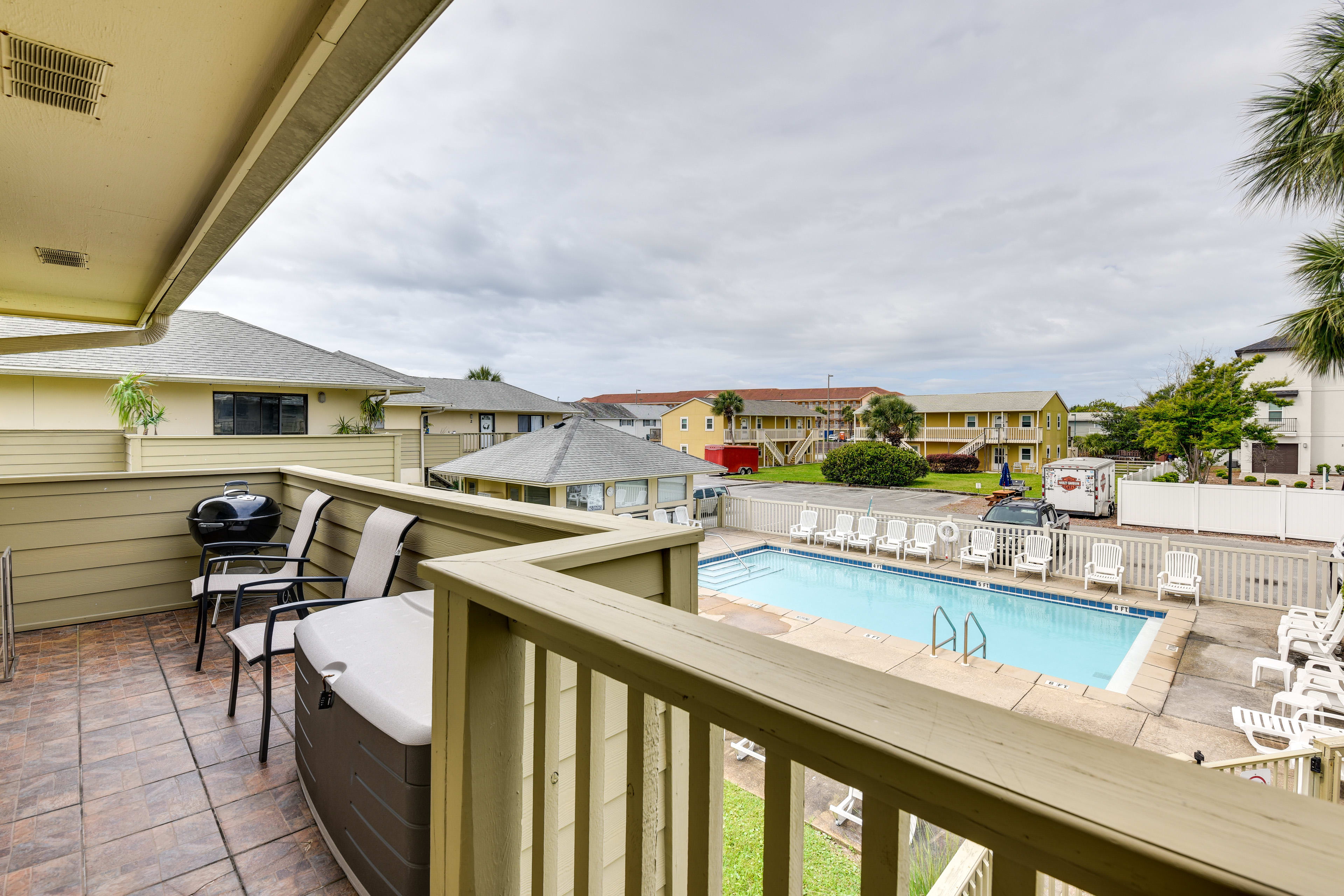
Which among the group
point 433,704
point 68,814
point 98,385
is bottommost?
point 68,814

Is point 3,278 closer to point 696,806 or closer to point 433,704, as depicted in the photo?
point 433,704

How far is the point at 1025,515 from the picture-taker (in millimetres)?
11930

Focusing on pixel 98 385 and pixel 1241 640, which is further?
pixel 98 385

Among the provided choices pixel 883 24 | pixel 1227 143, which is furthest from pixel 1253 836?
pixel 1227 143

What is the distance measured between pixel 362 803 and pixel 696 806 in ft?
4.29

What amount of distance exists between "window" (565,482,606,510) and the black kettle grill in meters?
8.14

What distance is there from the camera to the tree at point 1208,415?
50.3ft

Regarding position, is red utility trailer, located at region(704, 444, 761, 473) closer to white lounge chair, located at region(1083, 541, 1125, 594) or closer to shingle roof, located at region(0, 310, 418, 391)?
shingle roof, located at region(0, 310, 418, 391)

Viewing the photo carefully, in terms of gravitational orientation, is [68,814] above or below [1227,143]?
below

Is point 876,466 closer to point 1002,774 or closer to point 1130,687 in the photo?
point 1130,687

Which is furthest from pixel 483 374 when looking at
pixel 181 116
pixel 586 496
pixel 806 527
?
pixel 181 116

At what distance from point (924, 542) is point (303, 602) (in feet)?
38.8

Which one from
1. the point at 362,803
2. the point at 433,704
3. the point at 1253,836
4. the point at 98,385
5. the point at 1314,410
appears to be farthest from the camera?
the point at 1314,410

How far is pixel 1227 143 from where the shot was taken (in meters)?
15.9
